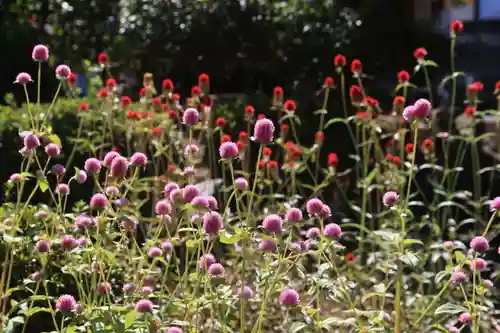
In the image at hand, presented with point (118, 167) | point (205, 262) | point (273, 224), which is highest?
point (118, 167)

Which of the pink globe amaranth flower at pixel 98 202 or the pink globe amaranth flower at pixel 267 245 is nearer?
the pink globe amaranth flower at pixel 267 245

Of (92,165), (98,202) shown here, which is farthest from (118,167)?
(92,165)

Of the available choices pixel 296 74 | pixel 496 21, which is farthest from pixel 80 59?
pixel 496 21

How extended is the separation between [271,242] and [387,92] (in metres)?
6.81

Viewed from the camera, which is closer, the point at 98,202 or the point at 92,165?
the point at 98,202

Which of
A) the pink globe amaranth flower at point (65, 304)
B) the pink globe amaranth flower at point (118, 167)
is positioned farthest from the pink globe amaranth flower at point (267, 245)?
the pink globe amaranth flower at point (65, 304)

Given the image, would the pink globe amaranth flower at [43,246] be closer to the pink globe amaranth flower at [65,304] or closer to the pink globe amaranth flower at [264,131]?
the pink globe amaranth flower at [65,304]

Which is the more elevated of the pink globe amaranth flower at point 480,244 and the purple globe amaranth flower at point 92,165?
the purple globe amaranth flower at point 92,165

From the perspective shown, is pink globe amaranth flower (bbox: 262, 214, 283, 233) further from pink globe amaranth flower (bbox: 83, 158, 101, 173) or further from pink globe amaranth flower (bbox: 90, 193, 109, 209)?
pink globe amaranth flower (bbox: 83, 158, 101, 173)

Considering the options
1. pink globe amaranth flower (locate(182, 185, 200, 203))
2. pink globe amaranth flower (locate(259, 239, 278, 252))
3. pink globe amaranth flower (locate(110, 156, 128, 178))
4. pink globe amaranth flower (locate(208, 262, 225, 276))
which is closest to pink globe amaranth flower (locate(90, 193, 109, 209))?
pink globe amaranth flower (locate(110, 156, 128, 178))

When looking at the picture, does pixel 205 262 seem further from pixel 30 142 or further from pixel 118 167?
pixel 30 142

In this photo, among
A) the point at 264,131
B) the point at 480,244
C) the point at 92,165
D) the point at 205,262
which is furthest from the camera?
the point at 92,165

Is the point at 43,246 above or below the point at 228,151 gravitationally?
below

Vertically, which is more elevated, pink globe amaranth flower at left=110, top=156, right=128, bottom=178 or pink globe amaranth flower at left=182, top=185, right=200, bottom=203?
pink globe amaranth flower at left=110, top=156, right=128, bottom=178
